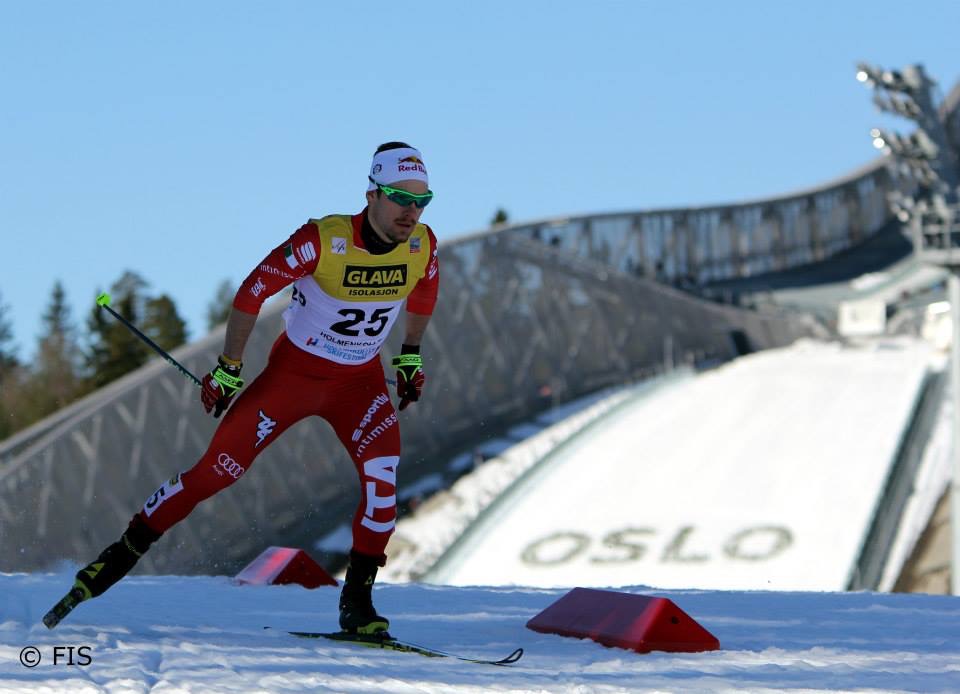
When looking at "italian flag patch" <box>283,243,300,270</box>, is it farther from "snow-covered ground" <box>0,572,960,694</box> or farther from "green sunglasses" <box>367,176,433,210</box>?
"snow-covered ground" <box>0,572,960,694</box>

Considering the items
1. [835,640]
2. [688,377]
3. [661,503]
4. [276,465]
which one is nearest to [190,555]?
[276,465]

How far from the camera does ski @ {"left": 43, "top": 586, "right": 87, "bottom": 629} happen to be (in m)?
5.60

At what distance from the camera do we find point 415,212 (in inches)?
232

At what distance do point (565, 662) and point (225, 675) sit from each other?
1.43 m

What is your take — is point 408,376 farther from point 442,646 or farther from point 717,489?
point 717,489

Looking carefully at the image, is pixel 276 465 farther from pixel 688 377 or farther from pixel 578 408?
pixel 688 377

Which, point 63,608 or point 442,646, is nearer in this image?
point 63,608

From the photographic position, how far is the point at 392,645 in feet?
18.4

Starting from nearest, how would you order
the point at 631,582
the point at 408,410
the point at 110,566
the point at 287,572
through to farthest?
1. the point at 110,566
2. the point at 287,572
3. the point at 631,582
4. the point at 408,410

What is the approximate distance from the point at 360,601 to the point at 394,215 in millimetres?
1614

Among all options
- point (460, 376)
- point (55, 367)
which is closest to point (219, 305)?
point (55, 367)

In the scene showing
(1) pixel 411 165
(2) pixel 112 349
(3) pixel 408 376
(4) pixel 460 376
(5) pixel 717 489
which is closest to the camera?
(1) pixel 411 165

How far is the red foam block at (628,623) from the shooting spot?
5887 mm

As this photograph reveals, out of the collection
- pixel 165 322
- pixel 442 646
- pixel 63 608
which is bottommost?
pixel 442 646
